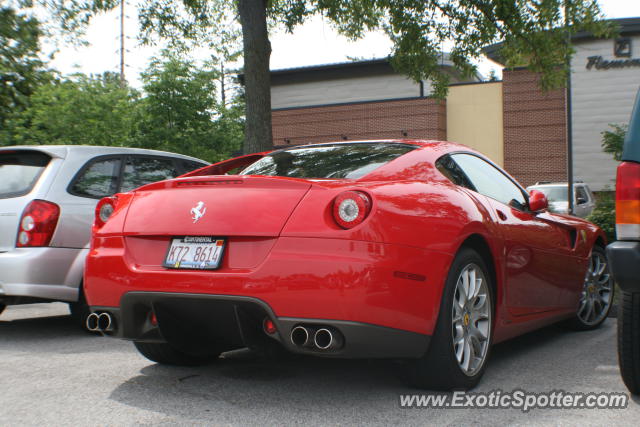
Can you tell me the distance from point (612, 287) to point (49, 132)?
15.0 m

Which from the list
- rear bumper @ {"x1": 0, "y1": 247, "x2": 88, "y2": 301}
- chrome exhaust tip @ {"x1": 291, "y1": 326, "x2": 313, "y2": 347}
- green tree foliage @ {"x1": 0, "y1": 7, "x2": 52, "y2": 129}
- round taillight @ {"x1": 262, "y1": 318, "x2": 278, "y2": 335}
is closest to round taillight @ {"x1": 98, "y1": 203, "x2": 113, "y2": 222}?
round taillight @ {"x1": 262, "y1": 318, "x2": 278, "y2": 335}

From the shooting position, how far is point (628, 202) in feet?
11.7

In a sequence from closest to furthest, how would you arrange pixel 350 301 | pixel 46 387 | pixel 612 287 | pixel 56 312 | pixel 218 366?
pixel 350 301
pixel 46 387
pixel 218 366
pixel 612 287
pixel 56 312

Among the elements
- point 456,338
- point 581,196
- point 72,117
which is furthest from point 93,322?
point 581,196

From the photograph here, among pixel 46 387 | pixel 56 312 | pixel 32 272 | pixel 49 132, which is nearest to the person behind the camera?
pixel 46 387

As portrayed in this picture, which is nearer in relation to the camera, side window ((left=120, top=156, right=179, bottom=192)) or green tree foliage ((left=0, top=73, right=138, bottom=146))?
side window ((left=120, top=156, right=179, bottom=192))

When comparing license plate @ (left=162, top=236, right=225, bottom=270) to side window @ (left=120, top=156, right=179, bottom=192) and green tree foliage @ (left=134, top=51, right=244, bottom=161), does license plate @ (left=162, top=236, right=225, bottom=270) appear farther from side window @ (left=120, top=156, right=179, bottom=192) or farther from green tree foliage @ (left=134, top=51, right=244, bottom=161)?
green tree foliage @ (left=134, top=51, right=244, bottom=161)

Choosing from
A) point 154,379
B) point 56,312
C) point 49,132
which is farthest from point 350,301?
point 49,132

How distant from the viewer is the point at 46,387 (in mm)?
4207

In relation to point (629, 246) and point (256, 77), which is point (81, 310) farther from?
point (256, 77)

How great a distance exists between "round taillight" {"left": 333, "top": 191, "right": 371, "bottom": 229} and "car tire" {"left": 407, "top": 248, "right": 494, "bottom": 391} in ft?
2.14

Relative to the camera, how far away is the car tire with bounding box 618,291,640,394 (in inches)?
149

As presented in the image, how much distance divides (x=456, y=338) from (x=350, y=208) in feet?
3.32

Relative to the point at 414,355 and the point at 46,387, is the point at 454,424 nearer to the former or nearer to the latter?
the point at 414,355
